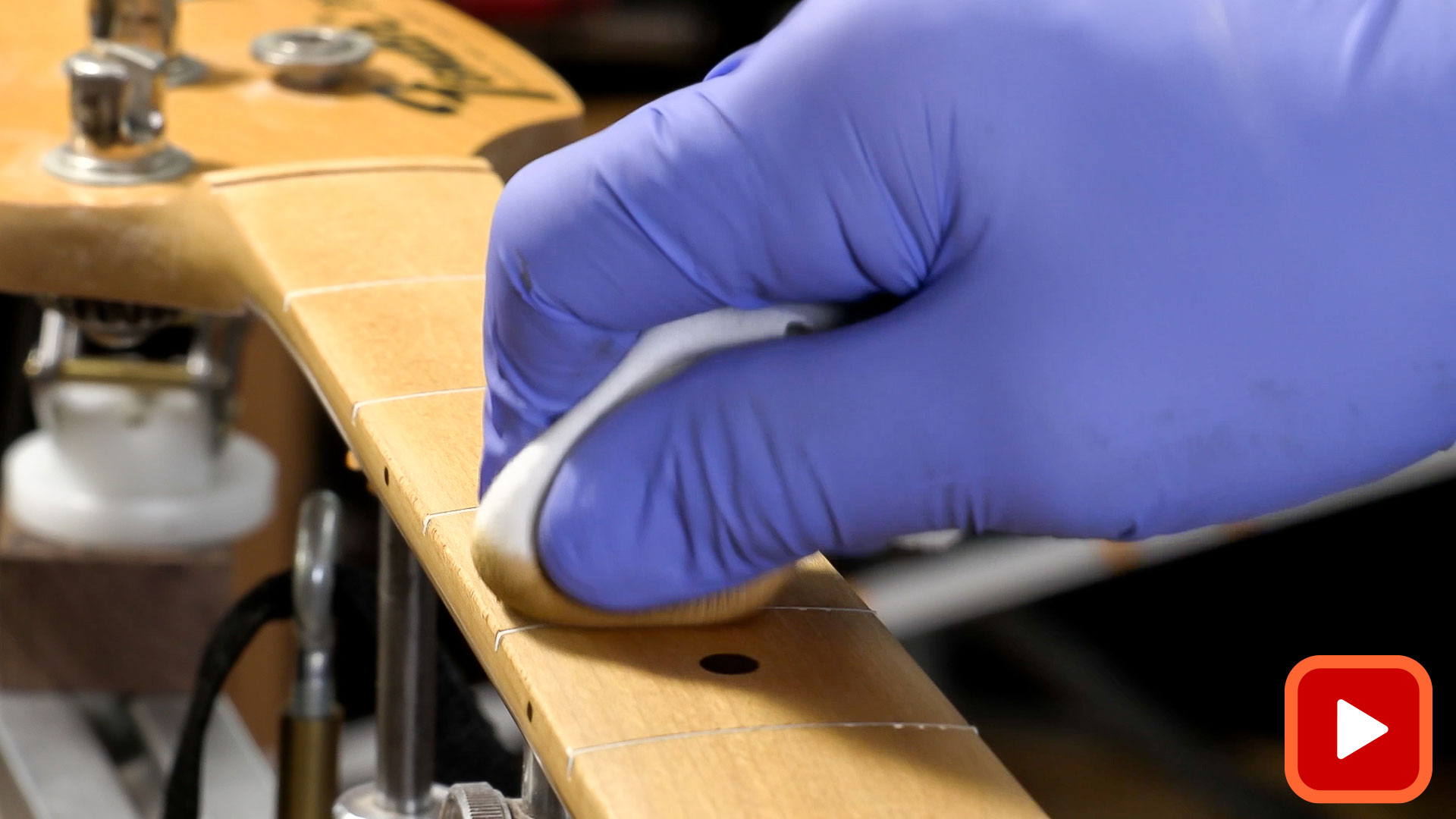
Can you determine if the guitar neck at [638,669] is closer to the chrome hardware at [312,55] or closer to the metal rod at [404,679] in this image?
the metal rod at [404,679]

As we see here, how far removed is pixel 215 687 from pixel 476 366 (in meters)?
0.22

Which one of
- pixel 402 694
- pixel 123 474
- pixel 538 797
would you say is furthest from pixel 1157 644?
pixel 538 797

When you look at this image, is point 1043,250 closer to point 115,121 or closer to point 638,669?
point 638,669

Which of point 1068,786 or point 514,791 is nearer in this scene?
point 514,791

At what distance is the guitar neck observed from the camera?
396mm

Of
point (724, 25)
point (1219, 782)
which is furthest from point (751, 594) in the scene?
point (724, 25)

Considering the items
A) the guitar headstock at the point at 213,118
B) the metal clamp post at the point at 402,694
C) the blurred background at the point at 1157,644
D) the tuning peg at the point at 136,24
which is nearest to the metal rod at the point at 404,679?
the metal clamp post at the point at 402,694

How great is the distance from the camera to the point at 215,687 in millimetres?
710

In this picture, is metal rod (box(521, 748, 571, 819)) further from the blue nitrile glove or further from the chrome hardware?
the chrome hardware

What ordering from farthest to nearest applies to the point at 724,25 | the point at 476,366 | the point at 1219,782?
the point at 724,25, the point at 1219,782, the point at 476,366

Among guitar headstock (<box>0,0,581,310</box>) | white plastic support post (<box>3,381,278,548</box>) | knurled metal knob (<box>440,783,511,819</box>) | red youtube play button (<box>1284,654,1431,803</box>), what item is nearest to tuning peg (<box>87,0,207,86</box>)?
guitar headstock (<box>0,0,581,310</box>)

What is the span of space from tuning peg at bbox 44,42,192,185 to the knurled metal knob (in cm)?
34

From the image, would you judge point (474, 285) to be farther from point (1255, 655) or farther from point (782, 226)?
point (1255, 655)

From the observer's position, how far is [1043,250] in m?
0.40
